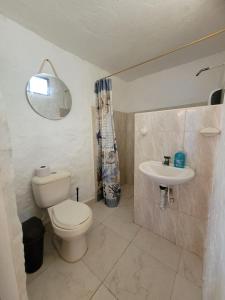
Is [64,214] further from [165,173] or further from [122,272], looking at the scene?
[165,173]

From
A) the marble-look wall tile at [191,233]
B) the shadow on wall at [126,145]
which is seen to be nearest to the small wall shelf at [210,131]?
the marble-look wall tile at [191,233]

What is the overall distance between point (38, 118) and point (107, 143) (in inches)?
36.5

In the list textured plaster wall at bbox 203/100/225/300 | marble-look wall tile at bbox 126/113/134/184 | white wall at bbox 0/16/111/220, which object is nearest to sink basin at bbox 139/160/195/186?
textured plaster wall at bbox 203/100/225/300

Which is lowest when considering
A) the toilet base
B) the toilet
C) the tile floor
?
the tile floor

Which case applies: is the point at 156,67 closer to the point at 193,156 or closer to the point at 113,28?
the point at 113,28

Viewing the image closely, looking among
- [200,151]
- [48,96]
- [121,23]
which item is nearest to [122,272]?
[200,151]

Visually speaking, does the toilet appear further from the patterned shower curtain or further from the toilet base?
the patterned shower curtain

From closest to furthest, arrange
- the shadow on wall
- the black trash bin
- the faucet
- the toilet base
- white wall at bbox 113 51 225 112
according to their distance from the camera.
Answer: the black trash bin → the toilet base → the faucet → white wall at bbox 113 51 225 112 → the shadow on wall

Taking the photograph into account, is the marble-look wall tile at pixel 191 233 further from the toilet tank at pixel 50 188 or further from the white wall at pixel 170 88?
the white wall at pixel 170 88

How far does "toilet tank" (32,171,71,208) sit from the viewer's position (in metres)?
1.35

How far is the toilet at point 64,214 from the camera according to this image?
3.68 feet

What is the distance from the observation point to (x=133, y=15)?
1.21 m

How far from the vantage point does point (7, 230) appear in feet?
1.77

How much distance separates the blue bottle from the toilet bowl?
96cm
